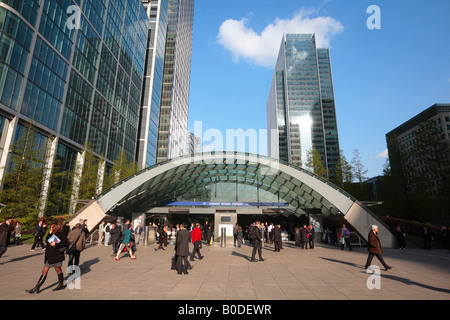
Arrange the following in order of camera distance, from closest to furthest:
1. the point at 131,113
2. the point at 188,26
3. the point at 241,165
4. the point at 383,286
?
the point at 383,286, the point at 241,165, the point at 131,113, the point at 188,26

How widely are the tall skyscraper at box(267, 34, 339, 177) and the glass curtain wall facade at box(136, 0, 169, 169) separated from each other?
229 ft

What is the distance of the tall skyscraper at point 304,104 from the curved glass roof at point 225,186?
87038 mm

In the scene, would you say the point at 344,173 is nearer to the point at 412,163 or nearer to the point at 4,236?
the point at 412,163

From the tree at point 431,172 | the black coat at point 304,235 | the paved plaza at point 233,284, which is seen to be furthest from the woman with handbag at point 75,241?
the tree at point 431,172

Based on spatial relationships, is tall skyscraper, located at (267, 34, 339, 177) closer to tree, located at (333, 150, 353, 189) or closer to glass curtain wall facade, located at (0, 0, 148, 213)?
tree, located at (333, 150, 353, 189)

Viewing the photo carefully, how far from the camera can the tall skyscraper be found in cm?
11738

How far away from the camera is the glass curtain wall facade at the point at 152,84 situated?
2216 inches

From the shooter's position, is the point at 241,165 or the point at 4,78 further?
the point at 241,165

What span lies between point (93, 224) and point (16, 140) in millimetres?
13014

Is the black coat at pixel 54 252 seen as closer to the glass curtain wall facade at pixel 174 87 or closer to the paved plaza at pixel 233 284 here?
the paved plaza at pixel 233 284

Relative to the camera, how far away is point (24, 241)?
57.5 ft

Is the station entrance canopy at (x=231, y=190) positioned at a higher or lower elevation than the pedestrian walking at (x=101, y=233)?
higher

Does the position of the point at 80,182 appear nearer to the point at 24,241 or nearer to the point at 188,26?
the point at 24,241
